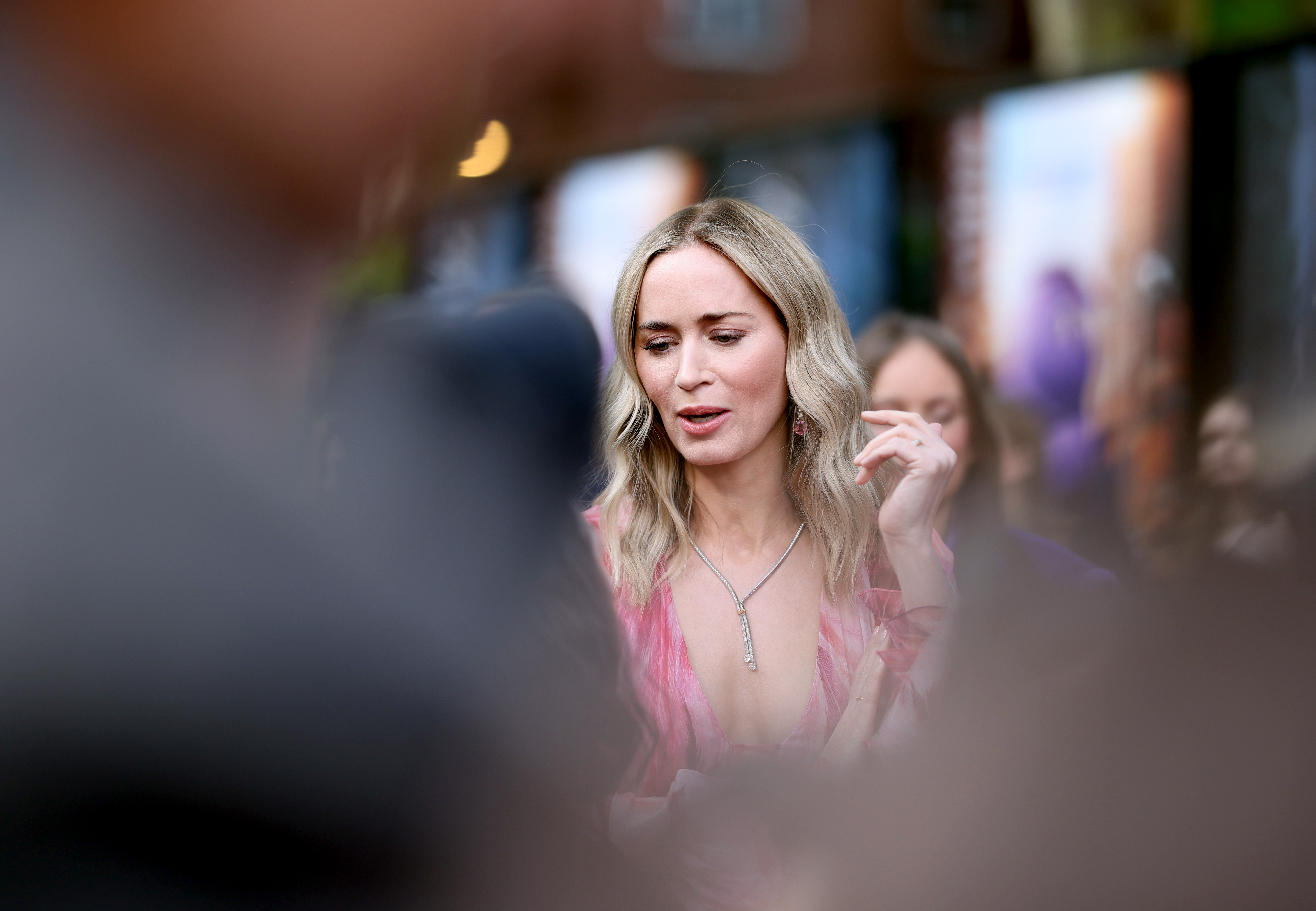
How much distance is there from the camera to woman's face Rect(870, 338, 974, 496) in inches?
34.0

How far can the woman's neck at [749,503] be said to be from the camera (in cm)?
52

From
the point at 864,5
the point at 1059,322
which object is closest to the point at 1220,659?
the point at 864,5

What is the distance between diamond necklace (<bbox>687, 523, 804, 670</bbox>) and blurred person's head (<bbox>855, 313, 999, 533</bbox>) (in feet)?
1.00

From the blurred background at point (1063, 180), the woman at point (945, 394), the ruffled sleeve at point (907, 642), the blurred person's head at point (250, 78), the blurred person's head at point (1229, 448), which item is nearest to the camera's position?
the blurred person's head at point (250, 78)

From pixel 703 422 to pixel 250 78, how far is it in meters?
0.30

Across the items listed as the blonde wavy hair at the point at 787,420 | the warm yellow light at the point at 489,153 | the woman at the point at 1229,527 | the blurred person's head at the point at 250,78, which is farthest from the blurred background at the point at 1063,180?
the blurred person's head at the point at 250,78

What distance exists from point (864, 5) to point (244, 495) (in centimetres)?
112

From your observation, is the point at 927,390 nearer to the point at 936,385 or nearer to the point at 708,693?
the point at 936,385

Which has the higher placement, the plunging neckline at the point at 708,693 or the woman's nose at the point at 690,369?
the woman's nose at the point at 690,369

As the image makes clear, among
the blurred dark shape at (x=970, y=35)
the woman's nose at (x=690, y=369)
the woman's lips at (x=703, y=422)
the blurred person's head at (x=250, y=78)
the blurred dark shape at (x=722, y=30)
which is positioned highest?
the blurred dark shape at (x=970, y=35)

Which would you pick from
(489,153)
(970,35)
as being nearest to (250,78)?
(489,153)

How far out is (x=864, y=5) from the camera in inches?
45.9

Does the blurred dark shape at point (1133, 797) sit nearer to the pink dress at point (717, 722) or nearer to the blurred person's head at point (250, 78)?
the pink dress at point (717, 722)

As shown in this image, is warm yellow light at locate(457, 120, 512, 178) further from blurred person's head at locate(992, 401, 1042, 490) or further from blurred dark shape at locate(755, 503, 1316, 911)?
blurred person's head at locate(992, 401, 1042, 490)
